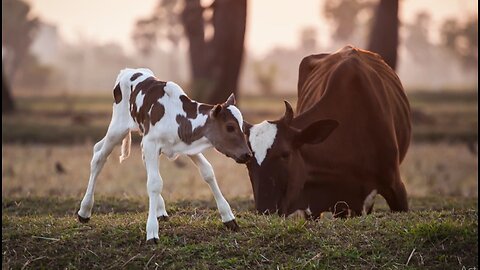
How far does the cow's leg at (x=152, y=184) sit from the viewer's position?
293 inches

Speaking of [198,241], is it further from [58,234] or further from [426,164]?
[426,164]

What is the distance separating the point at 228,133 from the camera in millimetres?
7371

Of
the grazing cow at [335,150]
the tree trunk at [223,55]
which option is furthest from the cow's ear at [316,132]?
the tree trunk at [223,55]

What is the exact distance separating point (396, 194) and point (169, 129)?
3210mm

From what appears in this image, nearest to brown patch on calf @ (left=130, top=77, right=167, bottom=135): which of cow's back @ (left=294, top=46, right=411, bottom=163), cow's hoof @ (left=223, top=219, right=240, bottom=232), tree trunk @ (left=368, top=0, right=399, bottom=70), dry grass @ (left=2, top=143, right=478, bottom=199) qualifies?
cow's hoof @ (left=223, top=219, right=240, bottom=232)

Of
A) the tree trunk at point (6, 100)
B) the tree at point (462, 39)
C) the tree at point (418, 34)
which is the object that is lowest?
the tree at point (418, 34)

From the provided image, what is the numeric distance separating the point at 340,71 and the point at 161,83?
287 centimetres

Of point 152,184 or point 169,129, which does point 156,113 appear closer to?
point 169,129

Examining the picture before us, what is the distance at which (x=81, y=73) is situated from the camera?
316 ft

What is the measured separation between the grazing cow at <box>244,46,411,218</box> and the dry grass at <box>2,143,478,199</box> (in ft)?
9.06

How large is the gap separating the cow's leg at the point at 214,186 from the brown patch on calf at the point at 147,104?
0.48 metres

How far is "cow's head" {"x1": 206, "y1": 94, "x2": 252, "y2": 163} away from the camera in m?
7.37

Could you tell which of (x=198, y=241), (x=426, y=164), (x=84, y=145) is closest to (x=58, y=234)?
(x=198, y=241)

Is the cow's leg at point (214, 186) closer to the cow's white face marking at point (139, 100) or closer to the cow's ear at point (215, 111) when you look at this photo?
the cow's ear at point (215, 111)
